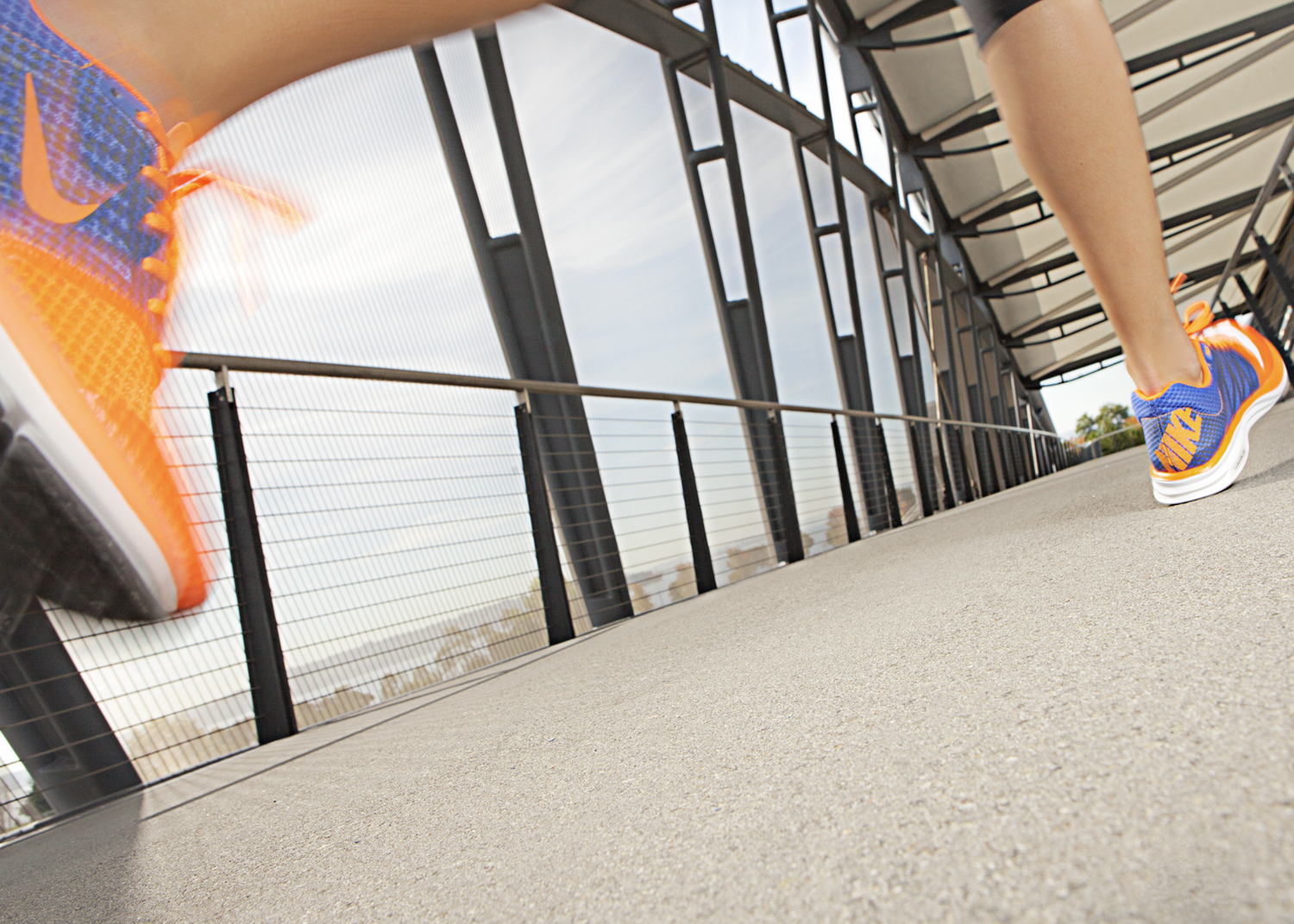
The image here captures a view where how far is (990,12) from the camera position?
64 cm

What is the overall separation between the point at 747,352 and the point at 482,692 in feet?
12.2

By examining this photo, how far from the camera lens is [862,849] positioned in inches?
10.9

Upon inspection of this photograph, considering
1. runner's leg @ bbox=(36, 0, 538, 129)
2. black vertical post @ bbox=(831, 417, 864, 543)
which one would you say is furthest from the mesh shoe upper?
black vertical post @ bbox=(831, 417, 864, 543)

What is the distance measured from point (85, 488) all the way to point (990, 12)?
0.77 m

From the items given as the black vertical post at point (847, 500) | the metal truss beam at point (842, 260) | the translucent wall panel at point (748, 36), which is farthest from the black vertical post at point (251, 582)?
the metal truss beam at point (842, 260)

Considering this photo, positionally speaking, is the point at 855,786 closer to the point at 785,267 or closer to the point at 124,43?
the point at 124,43

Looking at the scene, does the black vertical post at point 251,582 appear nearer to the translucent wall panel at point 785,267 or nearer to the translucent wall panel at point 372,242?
the translucent wall panel at point 372,242

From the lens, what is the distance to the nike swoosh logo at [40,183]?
48 cm

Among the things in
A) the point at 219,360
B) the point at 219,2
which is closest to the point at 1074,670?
the point at 219,2

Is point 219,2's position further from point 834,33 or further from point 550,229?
point 834,33

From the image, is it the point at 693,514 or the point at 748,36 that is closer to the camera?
the point at 693,514

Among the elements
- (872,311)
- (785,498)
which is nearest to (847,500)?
(785,498)

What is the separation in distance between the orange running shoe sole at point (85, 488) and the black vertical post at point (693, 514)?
5.57 ft

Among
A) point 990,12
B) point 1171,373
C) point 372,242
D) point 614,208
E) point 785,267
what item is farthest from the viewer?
point 785,267
